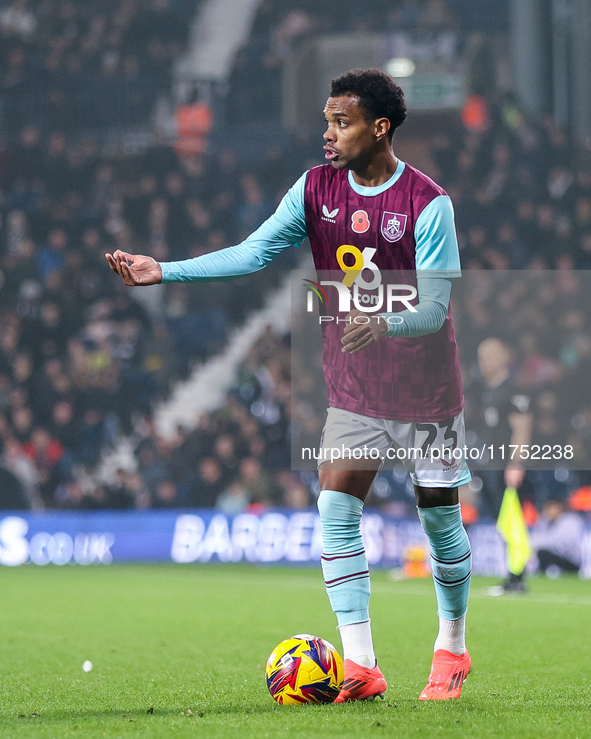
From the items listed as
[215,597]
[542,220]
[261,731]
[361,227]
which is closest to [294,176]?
[542,220]

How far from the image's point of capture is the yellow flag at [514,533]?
9.73 metres

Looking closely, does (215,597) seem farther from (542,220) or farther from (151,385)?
(542,220)

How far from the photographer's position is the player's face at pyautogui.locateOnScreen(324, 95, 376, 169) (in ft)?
14.3

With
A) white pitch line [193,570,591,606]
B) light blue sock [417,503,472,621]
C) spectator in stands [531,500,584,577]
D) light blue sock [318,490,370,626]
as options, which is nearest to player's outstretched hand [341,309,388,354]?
light blue sock [318,490,370,626]

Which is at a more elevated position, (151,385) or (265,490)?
(151,385)

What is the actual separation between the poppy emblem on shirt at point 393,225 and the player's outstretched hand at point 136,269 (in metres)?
0.87

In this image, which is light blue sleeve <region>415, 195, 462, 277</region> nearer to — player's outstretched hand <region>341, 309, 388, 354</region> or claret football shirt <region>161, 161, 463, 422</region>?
claret football shirt <region>161, 161, 463, 422</region>

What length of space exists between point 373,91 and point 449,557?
1827mm

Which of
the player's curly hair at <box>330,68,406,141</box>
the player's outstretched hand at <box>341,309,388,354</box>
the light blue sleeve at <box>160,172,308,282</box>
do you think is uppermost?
the player's curly hair at <box>330,68,406,141</box>

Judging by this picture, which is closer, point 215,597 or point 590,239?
point 215,597

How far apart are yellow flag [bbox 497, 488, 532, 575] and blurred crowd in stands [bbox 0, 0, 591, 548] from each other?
3.77 m

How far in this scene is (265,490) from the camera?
1465cm

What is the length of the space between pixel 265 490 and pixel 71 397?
136 inches

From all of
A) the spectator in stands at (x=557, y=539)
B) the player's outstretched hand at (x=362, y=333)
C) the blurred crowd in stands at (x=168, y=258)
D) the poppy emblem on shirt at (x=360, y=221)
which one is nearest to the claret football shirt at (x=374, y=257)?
the poppy emblem on shirt at (x=360, y=221)
